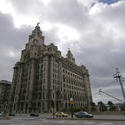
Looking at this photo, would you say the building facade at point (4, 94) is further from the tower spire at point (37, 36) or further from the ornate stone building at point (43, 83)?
the tower spire at point (37, 36)

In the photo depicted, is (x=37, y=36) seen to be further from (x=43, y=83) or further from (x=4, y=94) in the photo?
(x=4, y=94)

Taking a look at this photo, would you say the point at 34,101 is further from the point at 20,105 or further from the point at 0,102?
the point at 0,102

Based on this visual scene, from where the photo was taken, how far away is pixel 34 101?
7594cm

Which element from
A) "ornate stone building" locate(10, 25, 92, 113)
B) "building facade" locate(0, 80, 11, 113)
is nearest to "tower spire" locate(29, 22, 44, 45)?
"ornate stone building" locate(10, 25, 92, 113)

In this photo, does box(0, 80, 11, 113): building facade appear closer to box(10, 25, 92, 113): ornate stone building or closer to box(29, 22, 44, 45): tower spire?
box(10, 25, 92, 113): ornate stone building

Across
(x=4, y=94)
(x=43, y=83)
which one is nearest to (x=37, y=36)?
(x=43, y=83)

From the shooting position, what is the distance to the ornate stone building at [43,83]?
7319 centimetres

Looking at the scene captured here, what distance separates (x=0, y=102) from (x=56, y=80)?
66.3m

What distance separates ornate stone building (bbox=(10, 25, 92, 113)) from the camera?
73.2 meters

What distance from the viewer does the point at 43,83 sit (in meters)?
76.5

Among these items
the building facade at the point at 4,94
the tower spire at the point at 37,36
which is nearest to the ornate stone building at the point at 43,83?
the tower spire at the point at 37,36

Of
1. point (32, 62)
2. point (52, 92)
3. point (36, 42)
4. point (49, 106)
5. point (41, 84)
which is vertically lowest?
point (49, 106)

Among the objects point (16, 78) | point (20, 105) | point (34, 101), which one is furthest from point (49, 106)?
point (16, 78)

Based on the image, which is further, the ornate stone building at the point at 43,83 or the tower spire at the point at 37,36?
the tower spire at the point at 37,36
